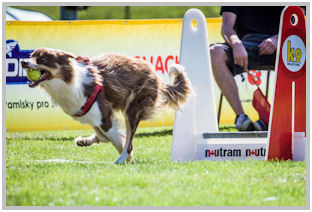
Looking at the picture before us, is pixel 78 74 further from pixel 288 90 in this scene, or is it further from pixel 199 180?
pixel 288 90

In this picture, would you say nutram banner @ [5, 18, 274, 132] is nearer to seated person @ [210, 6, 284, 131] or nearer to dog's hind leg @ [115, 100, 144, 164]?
seated person @ [210, 6, 284, 131]

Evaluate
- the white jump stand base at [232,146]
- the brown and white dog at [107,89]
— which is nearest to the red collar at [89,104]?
the brown and white dog at [107,89]

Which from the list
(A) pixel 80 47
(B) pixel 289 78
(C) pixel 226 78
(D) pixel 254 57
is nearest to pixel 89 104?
(C) pixel 226 78

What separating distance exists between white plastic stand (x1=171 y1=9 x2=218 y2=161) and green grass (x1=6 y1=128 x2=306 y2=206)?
40 cm

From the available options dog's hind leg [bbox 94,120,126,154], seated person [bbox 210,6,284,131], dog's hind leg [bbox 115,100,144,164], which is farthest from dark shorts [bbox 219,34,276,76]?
dog's hind leg [bbox 94,120,126,154]

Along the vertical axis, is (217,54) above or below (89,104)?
above


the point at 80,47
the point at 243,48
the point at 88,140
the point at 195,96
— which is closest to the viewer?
the point at 195,96

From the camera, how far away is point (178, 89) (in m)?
5.41

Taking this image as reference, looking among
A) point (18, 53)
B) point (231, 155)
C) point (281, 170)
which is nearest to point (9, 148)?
point (18, 53)

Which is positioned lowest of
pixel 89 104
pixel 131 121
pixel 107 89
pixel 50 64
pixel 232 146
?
pixel 232 146

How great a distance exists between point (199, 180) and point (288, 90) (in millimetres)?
1569

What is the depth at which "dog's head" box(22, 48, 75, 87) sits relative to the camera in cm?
480

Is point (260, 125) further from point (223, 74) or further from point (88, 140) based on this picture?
point (88, 140)

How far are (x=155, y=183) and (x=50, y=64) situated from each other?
179cm
